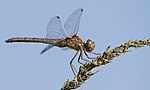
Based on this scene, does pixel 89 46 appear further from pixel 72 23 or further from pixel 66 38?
pixel 72 23

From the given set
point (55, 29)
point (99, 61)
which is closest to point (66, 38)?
point (55, 29)

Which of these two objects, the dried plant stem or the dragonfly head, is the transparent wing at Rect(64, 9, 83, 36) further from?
the dried plant stem

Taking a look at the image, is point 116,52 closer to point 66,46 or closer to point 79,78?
point 79,78

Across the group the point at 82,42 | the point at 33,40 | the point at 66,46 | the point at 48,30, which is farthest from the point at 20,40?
the point at 82,42

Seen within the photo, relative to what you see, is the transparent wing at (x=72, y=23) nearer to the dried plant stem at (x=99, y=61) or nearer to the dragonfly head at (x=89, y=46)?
the dragonfly head at (x=89, y=46)

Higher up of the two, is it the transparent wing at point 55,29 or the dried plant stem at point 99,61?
the transparent wing at point 55,29

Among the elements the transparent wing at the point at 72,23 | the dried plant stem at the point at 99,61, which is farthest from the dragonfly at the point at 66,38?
the dried plant stem at the point at 99,61
